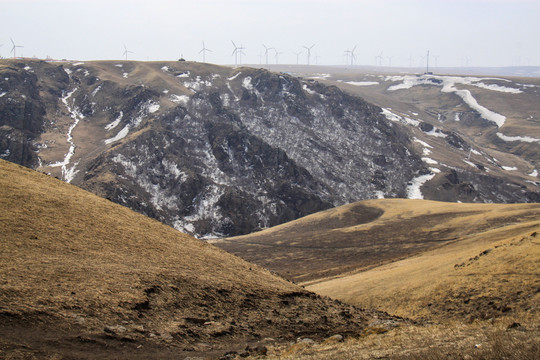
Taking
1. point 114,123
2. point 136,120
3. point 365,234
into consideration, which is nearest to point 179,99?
point 136,120

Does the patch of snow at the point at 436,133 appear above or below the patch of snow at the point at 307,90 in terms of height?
below

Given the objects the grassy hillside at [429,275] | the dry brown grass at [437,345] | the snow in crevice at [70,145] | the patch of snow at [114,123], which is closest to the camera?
the dry brown grass at [437,345]

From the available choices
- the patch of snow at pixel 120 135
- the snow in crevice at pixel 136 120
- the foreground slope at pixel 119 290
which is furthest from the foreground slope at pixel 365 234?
the snow in crevice at pixel 136 120

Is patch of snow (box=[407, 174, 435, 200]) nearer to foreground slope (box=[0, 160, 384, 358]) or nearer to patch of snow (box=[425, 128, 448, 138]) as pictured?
patch of snow (box=[425, 128, 448, 138])

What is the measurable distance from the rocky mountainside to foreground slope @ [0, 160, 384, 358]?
251 ft

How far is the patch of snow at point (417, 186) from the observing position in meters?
141

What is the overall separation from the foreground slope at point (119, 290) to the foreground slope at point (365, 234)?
24.9 m

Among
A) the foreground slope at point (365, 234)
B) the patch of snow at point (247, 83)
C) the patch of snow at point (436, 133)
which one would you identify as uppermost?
the patch of snow at point (247, 83)

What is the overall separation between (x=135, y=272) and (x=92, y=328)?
5.75 m

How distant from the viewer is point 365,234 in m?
71.8

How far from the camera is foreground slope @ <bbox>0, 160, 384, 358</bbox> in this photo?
17.9m

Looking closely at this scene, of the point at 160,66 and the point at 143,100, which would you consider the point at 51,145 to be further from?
the point at 160,66

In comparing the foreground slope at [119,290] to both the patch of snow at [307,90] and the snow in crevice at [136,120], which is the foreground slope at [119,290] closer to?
the snow in crevice at [136,120]

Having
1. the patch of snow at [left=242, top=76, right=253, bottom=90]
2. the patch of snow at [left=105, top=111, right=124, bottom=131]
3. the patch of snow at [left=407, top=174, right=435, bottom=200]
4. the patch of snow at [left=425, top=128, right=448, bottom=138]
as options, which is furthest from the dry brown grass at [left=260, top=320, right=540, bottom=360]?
the patch of snow at [left=425, top=128, right=448, bottom=138]
